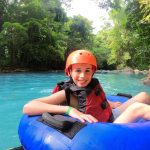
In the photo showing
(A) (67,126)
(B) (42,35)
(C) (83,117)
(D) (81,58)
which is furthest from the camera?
(B) (42,35)

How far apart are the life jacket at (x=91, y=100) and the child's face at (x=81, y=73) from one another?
0.05 m

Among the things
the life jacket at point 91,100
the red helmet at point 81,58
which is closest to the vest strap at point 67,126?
the life jacket at point 91,100

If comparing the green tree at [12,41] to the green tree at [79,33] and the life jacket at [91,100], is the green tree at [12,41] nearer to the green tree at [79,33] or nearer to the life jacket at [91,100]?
the green tree at [79,33]

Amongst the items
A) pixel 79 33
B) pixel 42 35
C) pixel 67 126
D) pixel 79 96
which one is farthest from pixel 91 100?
pixel 79 33

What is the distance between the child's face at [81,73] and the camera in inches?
94.5

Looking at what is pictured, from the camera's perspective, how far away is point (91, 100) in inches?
96.0

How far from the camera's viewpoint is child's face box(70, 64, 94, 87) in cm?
240

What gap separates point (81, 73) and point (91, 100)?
24 cm

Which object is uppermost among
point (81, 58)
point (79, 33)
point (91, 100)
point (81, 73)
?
point (79, 33)

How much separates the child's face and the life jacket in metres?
0.05

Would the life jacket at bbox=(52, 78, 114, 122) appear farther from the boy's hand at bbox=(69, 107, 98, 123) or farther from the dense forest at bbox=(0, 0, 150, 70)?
the dense forest at bbox=(0, 0, 150, 70)

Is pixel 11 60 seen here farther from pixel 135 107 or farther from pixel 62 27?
pixel 135 107

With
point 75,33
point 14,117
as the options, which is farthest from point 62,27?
point 14,117

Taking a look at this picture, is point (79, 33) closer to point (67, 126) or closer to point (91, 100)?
point (91, 100)
